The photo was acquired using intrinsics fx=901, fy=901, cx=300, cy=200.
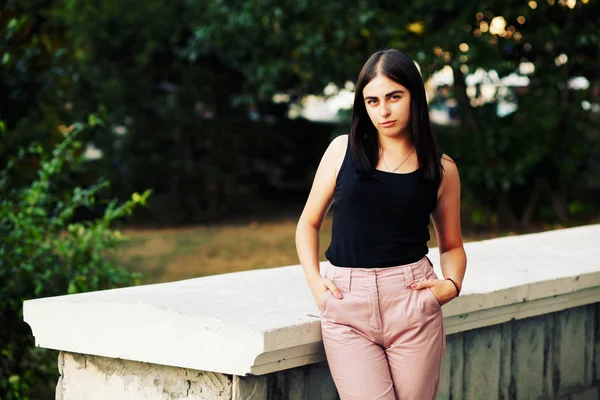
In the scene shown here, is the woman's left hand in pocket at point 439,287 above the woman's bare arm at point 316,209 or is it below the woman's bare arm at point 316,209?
below

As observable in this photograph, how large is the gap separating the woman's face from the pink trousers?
1.35ft

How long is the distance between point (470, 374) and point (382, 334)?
0.99 m

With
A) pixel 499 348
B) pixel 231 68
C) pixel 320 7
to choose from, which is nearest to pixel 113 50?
pixel 231 68

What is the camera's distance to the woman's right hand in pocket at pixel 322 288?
2.51 meters

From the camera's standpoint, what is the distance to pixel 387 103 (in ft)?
8.45

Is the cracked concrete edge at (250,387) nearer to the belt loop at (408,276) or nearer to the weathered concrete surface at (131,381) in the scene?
the weathered concrete surface at (131,381)

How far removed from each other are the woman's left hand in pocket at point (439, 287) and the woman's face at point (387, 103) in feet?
1.45

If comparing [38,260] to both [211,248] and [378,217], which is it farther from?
[211,248]

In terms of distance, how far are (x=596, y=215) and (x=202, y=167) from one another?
5.87 m

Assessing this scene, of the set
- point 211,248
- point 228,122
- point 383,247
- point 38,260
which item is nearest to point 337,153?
point 383,247

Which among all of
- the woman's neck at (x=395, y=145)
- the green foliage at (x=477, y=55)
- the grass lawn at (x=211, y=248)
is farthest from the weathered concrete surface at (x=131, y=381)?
the green foliage at (x=477, y=55)

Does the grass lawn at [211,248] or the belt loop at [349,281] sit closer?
the belt loop at [349,281]

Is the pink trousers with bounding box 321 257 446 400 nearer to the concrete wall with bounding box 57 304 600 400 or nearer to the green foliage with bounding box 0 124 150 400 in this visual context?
the concrete wall with bounding box 57 304 600 400

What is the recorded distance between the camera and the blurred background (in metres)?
5.51
